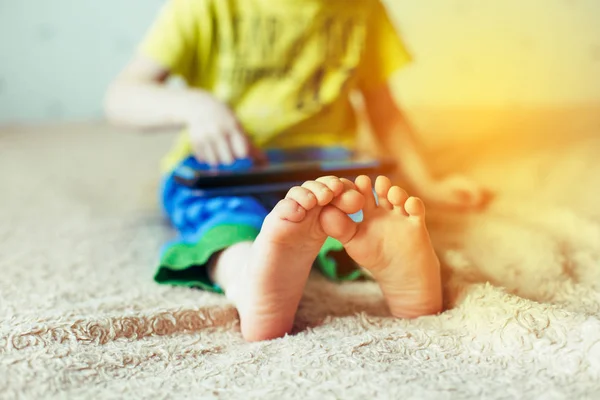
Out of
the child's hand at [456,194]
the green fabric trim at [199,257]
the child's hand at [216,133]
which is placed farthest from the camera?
the child's hand at [456,194]

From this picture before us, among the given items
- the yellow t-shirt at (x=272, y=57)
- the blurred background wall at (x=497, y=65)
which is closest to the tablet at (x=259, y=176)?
the yellow t-shirt at (x=272, y=57)

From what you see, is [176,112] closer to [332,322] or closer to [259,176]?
[259,176]

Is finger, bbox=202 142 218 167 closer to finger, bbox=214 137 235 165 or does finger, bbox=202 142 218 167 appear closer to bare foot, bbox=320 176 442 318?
finger, bbox=214 137 235 165

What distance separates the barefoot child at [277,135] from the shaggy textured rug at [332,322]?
0.03m

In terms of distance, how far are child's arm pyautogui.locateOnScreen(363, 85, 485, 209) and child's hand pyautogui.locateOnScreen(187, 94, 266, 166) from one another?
0.28 meters

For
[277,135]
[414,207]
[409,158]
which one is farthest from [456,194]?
[414,207]

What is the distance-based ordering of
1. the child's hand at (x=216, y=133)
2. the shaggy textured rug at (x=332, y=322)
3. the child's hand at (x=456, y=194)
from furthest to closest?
the child's hand at (x=456, y=194), the child's hand at (x=216, y=133), the shaggy textured rug at (x=332, y=322)

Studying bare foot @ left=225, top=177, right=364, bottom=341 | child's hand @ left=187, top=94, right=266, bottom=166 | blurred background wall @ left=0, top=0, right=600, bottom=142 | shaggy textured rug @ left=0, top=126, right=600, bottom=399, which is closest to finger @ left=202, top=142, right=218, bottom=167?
child's hand @ left=187, top=94, right=266, bottom=166

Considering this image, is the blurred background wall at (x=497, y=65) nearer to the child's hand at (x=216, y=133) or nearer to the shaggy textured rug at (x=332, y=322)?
the shaggy textured rug at (x=332, y=322)

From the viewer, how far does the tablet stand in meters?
0.64

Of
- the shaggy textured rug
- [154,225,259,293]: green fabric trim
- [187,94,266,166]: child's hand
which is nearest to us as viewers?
the shaggy textured rug

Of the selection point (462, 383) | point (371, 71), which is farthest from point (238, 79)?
point (462, 383)

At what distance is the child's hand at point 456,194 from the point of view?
79cm

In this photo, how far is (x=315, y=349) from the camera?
412 millimetres
